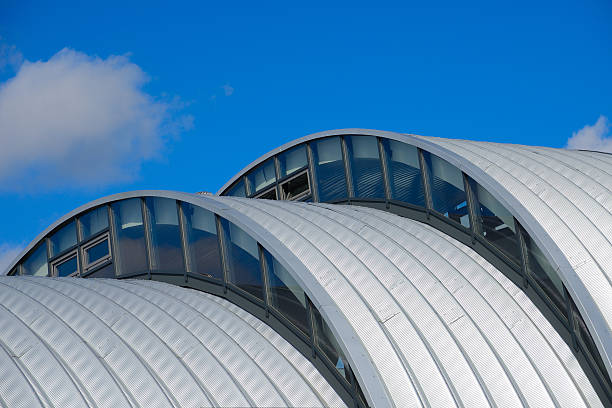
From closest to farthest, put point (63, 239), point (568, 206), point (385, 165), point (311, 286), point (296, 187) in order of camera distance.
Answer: point (311, 286) < point (568, 206) < point (63, 239) < point (385, 165) < point (296, 187)

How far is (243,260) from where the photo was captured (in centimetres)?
1396

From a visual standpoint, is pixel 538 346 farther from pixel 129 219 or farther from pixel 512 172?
pixel 129 219

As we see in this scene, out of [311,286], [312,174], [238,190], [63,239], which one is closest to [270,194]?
[238,190]

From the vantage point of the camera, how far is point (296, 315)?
12633 millimetres

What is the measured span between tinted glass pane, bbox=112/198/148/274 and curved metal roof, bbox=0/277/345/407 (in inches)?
90.8

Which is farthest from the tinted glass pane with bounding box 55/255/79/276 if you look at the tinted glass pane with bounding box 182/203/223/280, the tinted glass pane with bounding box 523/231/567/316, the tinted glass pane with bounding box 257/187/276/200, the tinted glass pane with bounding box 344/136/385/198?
the tinted glass pane with bounding box 523/231/567/316

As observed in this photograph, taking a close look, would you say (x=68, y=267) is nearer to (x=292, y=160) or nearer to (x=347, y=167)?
(x=292, y=160)

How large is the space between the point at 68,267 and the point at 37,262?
1401mm

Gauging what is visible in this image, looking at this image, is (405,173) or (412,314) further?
(405,173)

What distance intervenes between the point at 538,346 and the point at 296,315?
13.5 ft

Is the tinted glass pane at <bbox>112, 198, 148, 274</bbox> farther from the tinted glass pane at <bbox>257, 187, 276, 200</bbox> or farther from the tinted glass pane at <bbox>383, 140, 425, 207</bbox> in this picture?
the tinted glass pane at <bbox>257, 187, 276, 200</bbox>

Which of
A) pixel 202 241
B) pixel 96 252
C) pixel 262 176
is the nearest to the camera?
pixel 202 241

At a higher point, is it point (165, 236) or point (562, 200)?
point (562, 200)

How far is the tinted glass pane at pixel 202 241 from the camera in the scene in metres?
14.5
